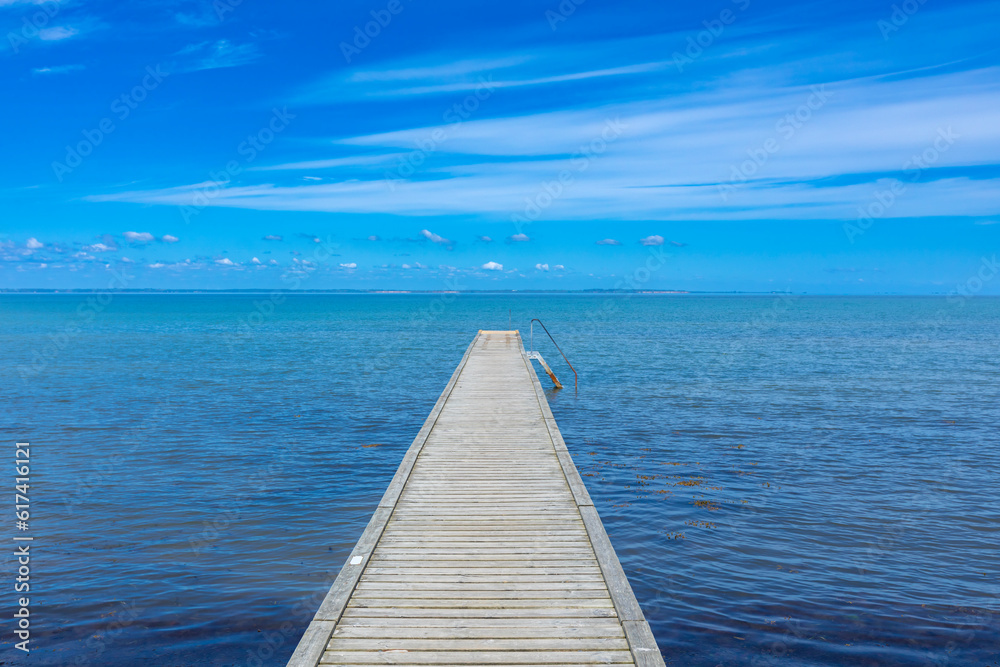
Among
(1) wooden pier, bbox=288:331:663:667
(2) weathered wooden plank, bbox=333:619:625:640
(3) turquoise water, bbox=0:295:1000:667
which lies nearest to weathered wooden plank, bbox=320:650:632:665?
(1) wooden pier, bbox=288:331:663:667

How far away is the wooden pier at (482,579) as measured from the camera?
5699 mm

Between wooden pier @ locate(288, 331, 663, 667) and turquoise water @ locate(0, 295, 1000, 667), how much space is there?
1.67m

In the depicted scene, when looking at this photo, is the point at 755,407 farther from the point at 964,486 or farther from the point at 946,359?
the point at 946,359

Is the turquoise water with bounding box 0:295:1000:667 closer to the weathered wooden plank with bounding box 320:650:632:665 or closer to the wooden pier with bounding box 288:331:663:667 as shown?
the wooden pier with bounding box 288:331:663:667

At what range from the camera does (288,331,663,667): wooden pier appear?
224 inches

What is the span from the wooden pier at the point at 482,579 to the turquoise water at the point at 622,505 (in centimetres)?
167

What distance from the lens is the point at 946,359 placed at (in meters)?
38.9

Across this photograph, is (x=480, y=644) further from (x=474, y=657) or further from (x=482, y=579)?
(x=482, y=579)

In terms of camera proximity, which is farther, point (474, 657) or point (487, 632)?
point (487, 632)

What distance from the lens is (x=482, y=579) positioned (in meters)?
7.00

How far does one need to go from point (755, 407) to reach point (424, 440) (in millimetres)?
14755

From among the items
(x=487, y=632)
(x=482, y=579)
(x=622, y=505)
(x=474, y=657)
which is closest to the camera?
(x=474, y=657)

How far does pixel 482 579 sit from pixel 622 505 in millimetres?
6649

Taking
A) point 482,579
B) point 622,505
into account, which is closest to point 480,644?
point 482,579
